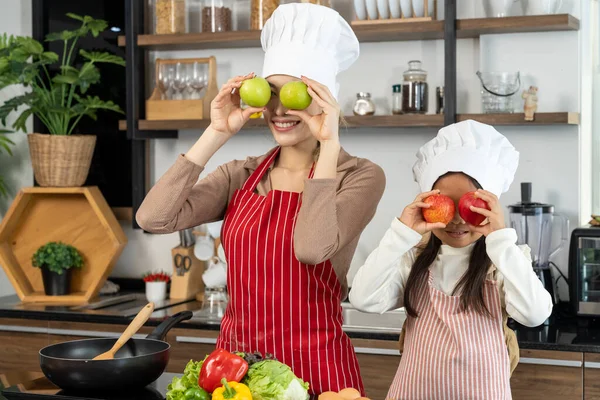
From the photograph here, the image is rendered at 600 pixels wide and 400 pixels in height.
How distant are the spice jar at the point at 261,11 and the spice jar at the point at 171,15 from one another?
333mm

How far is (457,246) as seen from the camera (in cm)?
204

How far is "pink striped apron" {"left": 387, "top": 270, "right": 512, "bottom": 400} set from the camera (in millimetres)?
1923

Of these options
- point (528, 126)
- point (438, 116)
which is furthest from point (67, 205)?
point (528, 126)

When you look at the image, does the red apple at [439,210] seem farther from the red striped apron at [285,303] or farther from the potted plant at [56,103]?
the potted plant at [56,103]

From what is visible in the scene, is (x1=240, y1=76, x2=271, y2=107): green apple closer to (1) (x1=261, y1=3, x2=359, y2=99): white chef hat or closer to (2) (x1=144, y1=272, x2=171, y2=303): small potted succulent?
(1) (x1=261, y1=3, x2=359, y2=99): white chef hat

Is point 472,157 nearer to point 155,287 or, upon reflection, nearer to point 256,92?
point 256,92

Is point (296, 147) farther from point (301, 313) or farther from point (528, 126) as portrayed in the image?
point (528, 126)

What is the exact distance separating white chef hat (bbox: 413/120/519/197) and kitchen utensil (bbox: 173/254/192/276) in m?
1.89

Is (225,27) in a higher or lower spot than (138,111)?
higher

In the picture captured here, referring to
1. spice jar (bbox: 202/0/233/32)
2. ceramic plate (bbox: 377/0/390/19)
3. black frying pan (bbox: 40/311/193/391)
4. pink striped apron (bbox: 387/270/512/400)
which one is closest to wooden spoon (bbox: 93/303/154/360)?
black frying pan (bbox: 40/311/193/391)

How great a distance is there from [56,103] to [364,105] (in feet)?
4.45

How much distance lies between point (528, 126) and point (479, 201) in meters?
1.72

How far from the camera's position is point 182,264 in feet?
12.4

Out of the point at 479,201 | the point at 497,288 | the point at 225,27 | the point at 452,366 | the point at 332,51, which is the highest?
the point at 225,27
